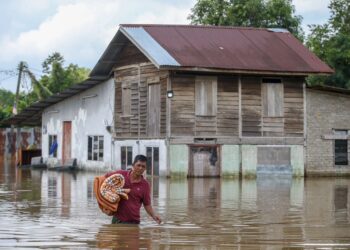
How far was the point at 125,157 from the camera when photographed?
113 ft

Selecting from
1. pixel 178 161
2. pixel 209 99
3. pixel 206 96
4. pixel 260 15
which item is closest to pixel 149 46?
pixel 206 96

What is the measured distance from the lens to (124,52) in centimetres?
3462

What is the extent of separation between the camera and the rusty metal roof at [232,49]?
31188 millimetres

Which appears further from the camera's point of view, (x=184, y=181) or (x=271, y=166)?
(x=271, y=166)

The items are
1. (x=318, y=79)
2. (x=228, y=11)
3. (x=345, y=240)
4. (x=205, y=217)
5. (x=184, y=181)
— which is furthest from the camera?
(x=228, y=11)

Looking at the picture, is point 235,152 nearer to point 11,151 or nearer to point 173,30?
point 173,30

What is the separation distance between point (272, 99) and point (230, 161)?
10.4 ft

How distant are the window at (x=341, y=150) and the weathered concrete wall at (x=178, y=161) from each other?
6932 mm

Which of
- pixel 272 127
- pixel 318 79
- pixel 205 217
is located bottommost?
pixel 205 217

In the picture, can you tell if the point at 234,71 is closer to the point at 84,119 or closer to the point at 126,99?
the point at 126,99

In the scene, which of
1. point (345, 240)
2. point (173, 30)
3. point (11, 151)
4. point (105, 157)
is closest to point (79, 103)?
point (105, 157)

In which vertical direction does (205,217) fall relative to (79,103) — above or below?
below

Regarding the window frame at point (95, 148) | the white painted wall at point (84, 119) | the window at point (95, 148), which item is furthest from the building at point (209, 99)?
the window at point (95, 148)

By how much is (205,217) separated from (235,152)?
17343 mm
